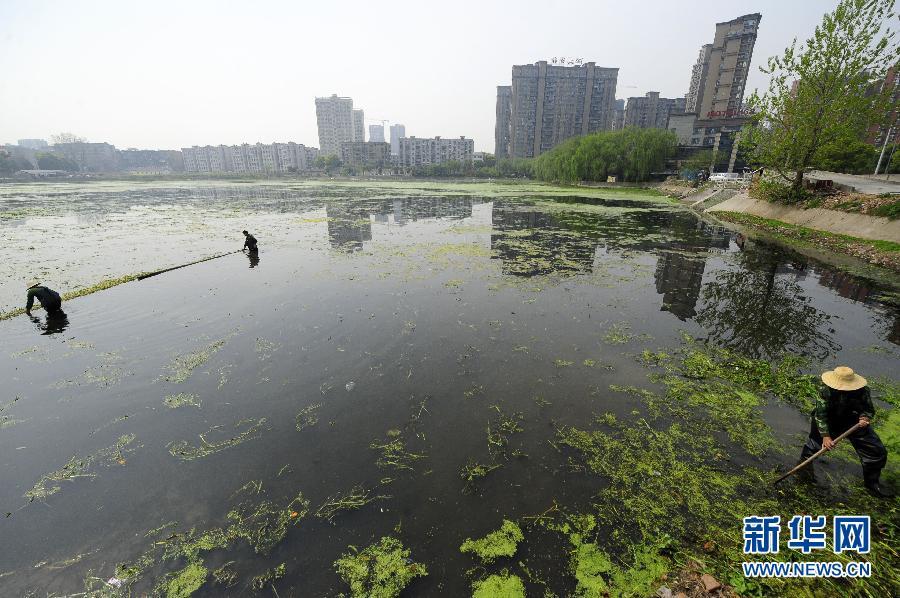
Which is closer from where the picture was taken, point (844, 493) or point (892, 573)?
point (892, 573)

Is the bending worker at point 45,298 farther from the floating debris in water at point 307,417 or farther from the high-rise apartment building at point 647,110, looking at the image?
the high-rise apartment building at point 647,110

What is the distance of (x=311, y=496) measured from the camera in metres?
4.35

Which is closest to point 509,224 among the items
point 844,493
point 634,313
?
point 634,313

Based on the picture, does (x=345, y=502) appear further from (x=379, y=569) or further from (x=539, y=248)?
(x=539, y=248)

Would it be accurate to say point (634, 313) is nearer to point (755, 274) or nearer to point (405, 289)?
point (405, 289)

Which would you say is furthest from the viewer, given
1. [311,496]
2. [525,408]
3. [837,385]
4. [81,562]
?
[525,408]

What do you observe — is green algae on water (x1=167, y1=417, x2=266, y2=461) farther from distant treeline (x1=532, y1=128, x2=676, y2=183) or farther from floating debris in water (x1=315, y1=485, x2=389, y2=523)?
distant treeline (x1=532, y1=128, x2=676, y2=183)

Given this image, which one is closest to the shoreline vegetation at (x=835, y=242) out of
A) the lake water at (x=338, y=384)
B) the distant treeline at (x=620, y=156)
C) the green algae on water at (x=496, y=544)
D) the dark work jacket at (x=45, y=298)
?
the lake water at (x=338, y=384)

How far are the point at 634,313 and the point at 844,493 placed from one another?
5.77m

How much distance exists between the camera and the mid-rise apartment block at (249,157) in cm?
17300

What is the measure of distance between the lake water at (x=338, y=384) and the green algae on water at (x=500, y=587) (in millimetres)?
151

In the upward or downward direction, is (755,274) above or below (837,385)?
below

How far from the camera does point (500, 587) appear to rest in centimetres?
341

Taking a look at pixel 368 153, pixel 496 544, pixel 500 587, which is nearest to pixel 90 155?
pixel 368 153
